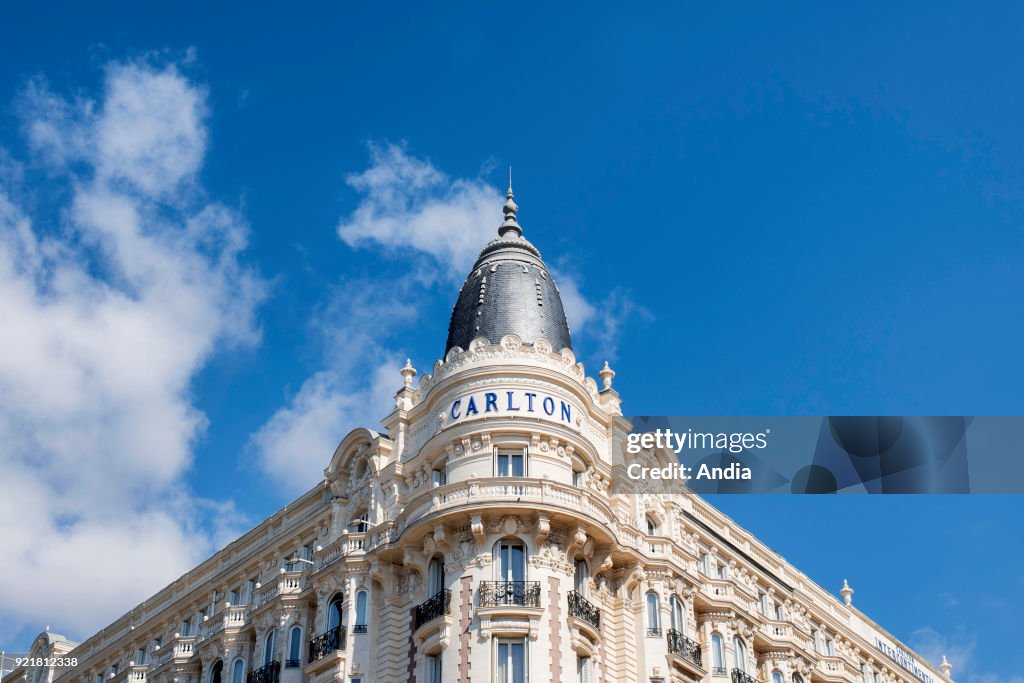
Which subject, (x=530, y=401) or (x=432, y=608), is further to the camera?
(x=530, y=401)

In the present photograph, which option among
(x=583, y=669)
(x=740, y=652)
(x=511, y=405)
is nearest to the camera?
(x=583, y=669)

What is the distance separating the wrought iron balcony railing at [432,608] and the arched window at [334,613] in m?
4.60

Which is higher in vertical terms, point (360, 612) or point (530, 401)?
point (530, 401)

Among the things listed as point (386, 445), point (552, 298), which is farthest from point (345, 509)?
point (552, 298)

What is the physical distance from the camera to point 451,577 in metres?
48.9

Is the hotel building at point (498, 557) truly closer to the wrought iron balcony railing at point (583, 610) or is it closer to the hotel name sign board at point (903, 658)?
the wrought iron balcony railing at point (583, 610)

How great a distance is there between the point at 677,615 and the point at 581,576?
5698 mm

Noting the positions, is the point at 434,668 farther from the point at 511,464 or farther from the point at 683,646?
the point at 683,646

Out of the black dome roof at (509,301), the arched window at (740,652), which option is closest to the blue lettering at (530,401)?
the black dome roof at (509,301)

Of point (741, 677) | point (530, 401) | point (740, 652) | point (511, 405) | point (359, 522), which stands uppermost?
point (530, 401)

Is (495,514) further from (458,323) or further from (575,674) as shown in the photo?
(458,323)

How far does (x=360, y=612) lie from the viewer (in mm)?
52125

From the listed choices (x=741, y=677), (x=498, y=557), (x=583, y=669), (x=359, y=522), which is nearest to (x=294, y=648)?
(x=359, y=522)

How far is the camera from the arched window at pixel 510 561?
48375 millimetres
